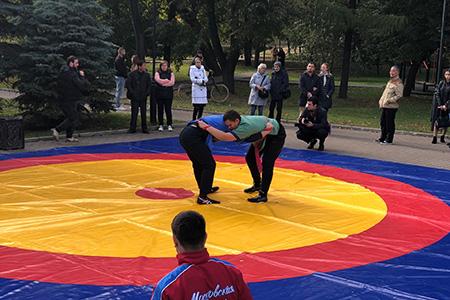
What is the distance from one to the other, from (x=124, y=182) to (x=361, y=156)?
572 centimetres

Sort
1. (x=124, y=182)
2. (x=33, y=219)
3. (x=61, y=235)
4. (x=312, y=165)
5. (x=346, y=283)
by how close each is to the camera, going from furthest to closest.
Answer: (x=312, y=165)
(x=124, y=182)
(x=33, y=219)
(x=61, y=235)
(x=346, y=283)

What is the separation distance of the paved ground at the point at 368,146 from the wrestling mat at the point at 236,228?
1.26 meters

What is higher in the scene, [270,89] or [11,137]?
[270,89]

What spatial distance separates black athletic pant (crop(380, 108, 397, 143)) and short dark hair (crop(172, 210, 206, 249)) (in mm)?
12240

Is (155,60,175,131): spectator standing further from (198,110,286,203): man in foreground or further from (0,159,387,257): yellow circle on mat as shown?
(198,110,286,203): man in foreground

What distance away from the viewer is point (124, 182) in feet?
31.7

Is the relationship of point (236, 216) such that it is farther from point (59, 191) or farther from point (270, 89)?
point (270, 89)

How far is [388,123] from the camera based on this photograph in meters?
→ 14.7

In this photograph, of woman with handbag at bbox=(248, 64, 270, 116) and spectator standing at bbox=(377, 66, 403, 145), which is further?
woman with handbag at bbox=(248, 64, 270, 116)

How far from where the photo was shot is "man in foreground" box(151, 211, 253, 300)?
9.38ft

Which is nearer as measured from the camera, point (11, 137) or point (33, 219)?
point (33, 219)

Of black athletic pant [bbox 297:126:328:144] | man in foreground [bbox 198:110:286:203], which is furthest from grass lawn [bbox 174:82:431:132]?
man in foreground [bbox 198:110:286:203]

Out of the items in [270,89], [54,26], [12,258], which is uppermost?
[54,26]

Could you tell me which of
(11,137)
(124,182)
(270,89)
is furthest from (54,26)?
(124,182)
